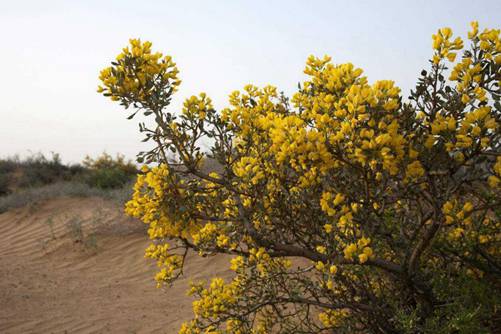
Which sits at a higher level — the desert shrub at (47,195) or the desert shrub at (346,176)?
the desert shrub at (47,195)

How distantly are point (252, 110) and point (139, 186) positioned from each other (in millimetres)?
873

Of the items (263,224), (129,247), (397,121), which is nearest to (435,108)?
(397,121)

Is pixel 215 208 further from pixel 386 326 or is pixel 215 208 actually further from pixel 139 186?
pixel 386 326

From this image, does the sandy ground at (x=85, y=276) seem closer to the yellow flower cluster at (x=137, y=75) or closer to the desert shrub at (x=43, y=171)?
the yellow flower cluster at (x=137, y=75)

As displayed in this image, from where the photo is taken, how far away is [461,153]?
1.83m

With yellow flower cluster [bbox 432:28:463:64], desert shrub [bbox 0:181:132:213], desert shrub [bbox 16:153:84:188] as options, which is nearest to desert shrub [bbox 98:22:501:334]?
yellow flower cluster [bbox 432:28:463:64]

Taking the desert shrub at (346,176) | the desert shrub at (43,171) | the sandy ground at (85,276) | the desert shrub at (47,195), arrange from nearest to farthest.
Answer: the desert shrub at (346,176), the sandy ground at (85,276), the desert shrub at (47,195), the desert shrub at (43,171)

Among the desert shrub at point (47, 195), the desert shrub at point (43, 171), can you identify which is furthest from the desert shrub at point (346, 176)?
the desert shrub at point (43, 171)

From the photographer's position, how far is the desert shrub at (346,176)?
1759mm

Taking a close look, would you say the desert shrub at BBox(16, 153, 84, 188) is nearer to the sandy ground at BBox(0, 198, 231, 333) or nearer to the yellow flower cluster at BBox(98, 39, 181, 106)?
the sandy ground at BBox(0, 198, 231, 333)

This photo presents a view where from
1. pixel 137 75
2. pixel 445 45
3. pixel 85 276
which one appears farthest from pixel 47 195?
pixel 445 45

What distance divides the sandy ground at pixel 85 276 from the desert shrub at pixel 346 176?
239 cm

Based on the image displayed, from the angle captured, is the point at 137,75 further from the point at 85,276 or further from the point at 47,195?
the point at 47,195

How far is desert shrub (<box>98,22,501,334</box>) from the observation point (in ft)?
5.77
